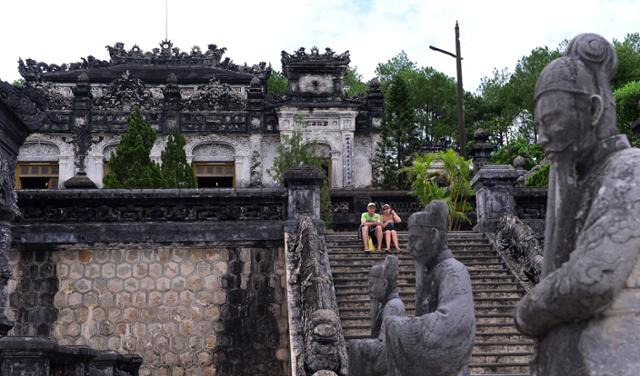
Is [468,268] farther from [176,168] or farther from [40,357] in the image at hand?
[176,168]

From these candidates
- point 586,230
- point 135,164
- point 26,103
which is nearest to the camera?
point 586,230

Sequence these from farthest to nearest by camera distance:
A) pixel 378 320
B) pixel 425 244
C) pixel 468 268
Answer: pixel 468 268 < pixel 378 320 < pixel 425 244

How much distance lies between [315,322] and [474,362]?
2311 mm

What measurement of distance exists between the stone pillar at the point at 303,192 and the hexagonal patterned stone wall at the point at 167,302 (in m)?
0.78

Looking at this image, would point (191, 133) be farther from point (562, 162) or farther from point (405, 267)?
point (562, 162)

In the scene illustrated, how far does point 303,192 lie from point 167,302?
9.51 feet

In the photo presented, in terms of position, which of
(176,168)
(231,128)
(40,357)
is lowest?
(40,357)

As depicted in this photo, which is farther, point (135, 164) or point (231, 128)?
point (231, 128)

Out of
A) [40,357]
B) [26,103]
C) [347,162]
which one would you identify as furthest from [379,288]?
[347,162]

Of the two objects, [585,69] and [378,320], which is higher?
[585,69]

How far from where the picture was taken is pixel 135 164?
68.4 ft

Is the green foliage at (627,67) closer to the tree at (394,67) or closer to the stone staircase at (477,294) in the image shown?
the tree at (394,67)

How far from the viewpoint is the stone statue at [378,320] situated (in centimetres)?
537

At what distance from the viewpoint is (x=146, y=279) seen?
12547 millimetres
